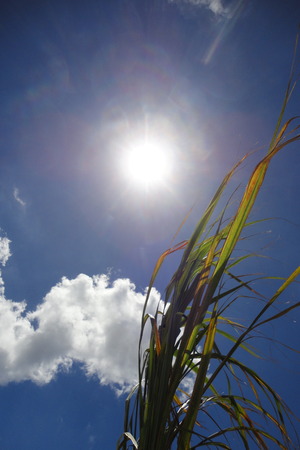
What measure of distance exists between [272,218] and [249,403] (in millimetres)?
768

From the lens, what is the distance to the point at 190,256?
1.12 metres

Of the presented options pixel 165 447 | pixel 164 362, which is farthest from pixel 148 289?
pixel 165 447

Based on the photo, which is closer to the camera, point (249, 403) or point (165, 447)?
point (165, 447)

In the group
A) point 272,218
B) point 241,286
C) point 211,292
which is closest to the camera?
point 211,292

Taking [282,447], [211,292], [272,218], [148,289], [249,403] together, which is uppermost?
[272,218]

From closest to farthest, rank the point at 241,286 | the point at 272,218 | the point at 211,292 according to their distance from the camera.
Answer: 1. the point at 211,292
2. the point at 241,286
3. the point at 272,218

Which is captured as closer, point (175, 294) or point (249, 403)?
point (175, 294)

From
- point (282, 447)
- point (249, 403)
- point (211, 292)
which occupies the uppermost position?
point (211, 292)

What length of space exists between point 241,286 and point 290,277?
0.18m

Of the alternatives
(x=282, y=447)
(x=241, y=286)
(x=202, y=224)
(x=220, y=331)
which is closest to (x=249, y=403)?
(x=282, y=447)

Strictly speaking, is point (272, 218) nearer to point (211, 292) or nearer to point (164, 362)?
point (211, 292)

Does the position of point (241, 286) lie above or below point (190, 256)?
below

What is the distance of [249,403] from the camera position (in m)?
1.24

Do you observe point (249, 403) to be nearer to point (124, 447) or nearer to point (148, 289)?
point (124, 447)
